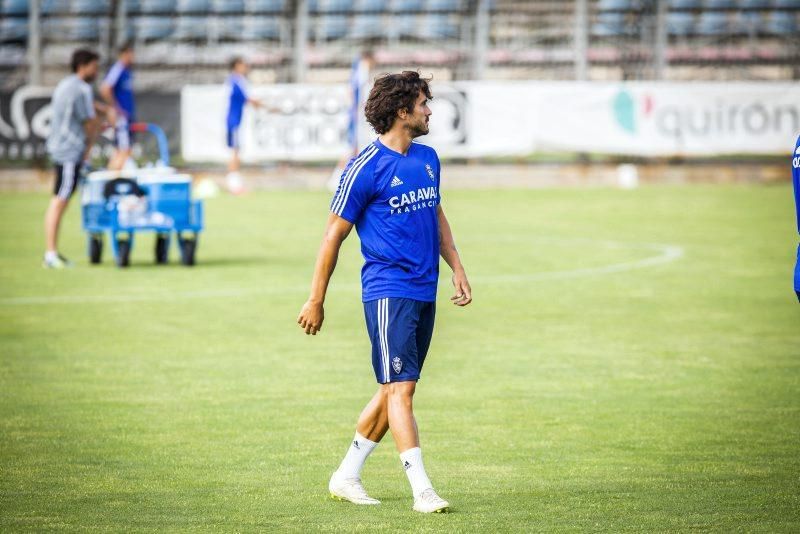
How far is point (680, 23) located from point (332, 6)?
7.97 meters

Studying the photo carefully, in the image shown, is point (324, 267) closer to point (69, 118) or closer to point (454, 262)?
point (454, 262)

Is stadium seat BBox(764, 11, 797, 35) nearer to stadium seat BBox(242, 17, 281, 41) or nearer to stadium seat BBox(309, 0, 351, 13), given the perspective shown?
stadium seat BBox(309, 0, 351, 13)

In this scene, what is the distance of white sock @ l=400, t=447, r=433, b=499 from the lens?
6.10 metres

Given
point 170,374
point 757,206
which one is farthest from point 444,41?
point 170,374

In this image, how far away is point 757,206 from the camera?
2398 cm

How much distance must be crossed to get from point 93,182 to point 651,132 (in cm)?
1573

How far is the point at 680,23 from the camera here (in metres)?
33.7

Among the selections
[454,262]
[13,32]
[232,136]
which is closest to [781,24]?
[232,136]

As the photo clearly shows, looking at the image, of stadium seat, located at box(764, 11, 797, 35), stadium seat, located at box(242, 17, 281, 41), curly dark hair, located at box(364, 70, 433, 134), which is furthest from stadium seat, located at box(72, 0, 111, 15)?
curly dark hair, located at box(364, 70, 433, 134)

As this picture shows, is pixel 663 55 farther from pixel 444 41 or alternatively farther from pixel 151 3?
pixel 151 3

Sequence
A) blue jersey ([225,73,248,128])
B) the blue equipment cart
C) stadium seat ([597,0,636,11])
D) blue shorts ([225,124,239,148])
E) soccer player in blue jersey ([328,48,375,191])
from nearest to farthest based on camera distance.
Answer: the blue equipment cart < blue jersey ([225,73,248,128]) < soccer player in blue jersey ([328,48,375,191]) < blue shorts ([225,124,239,148]) < stadium seat ([597,0,636,11])

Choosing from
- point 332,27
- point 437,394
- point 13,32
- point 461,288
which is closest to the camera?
point 461,288

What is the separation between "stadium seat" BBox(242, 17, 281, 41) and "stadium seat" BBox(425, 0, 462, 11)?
3501 mm

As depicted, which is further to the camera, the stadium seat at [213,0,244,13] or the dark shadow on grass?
the stadium seat at [213,0,244,13]
